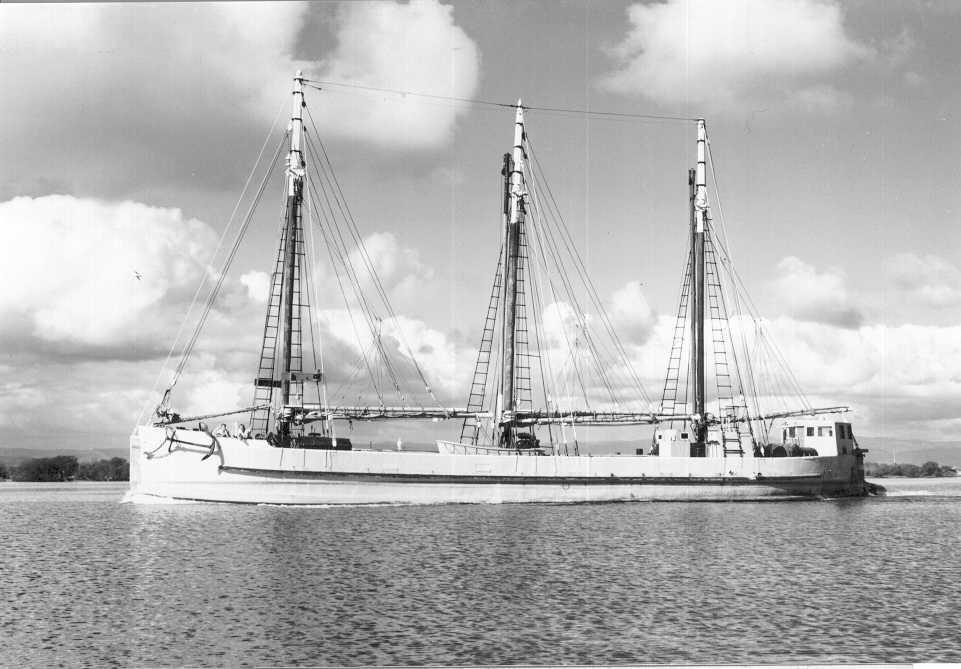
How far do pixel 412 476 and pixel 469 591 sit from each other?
2553 centimetres

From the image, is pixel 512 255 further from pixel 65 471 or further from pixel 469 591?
pixel 65 471

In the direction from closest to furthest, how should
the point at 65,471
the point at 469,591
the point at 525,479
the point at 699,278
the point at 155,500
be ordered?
1. the point at 469,591
2. the point at 155,500
3. the point at 525,479
4. the point at 699,278
5. the point at 65,471

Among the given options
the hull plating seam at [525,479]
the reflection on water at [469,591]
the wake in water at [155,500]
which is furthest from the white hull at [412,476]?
the reflection on water at [469,591]

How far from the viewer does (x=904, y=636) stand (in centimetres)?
2195

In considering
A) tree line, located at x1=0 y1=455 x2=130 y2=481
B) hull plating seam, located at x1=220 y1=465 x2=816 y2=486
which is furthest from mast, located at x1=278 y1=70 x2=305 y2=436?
tree line, located at x1=0 y1=455 x2=130 y2=481

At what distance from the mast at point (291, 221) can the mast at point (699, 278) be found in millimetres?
28953

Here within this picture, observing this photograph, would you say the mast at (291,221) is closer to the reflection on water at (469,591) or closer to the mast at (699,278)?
the reflection on water at (469,591)

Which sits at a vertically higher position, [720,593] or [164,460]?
[164,460]

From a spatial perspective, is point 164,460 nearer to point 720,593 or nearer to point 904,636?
point 720,593

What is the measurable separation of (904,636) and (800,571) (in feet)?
30.5

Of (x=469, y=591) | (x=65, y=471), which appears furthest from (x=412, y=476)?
(x=65, y=471)

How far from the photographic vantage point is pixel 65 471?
145 m

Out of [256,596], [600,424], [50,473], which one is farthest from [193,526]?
[50,473]

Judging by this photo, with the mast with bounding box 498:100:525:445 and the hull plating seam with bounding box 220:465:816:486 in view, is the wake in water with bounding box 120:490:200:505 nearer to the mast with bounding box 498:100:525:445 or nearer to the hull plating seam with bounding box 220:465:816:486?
the hull plating seam with bounding box 220:465:816:486
